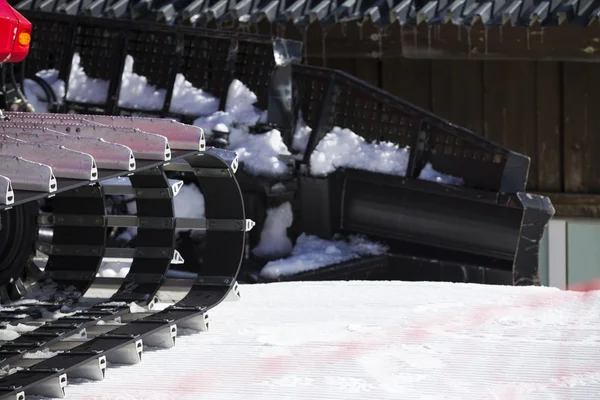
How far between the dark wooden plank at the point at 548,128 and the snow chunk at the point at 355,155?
2192 millimetres

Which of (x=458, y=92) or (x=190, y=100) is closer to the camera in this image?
(x=190, y=100)

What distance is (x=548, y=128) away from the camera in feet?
36.7

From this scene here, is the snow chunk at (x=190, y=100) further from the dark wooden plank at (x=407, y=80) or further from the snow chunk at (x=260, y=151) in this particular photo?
the dark wooden plank at (x=407, y=80)

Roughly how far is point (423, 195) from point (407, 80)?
8.06 ft

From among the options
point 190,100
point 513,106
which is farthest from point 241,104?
point 513,106

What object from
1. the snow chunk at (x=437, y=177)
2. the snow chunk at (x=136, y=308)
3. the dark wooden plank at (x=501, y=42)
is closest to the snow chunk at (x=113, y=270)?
the snow chunk at (x=136, y=308)

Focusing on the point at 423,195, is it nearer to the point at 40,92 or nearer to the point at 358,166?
the point at 358,166

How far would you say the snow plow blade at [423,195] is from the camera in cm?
911

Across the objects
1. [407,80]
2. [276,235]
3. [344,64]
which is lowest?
[276,235]

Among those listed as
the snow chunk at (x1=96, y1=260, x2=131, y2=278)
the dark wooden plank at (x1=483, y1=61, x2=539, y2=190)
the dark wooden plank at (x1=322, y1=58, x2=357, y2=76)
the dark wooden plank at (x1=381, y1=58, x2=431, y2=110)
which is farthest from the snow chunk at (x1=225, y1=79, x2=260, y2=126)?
the dark wooden plank at (x1=483, y1=61, x2=539, y2=190)

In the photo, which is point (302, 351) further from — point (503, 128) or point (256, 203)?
point (503, 128)

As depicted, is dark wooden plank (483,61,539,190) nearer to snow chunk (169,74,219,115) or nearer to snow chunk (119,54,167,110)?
snow chunk (169,74,219,115)

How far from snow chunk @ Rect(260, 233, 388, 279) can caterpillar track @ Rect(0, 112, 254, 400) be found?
7.20 feet

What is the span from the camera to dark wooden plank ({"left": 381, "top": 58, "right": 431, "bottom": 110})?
37.8 ft
